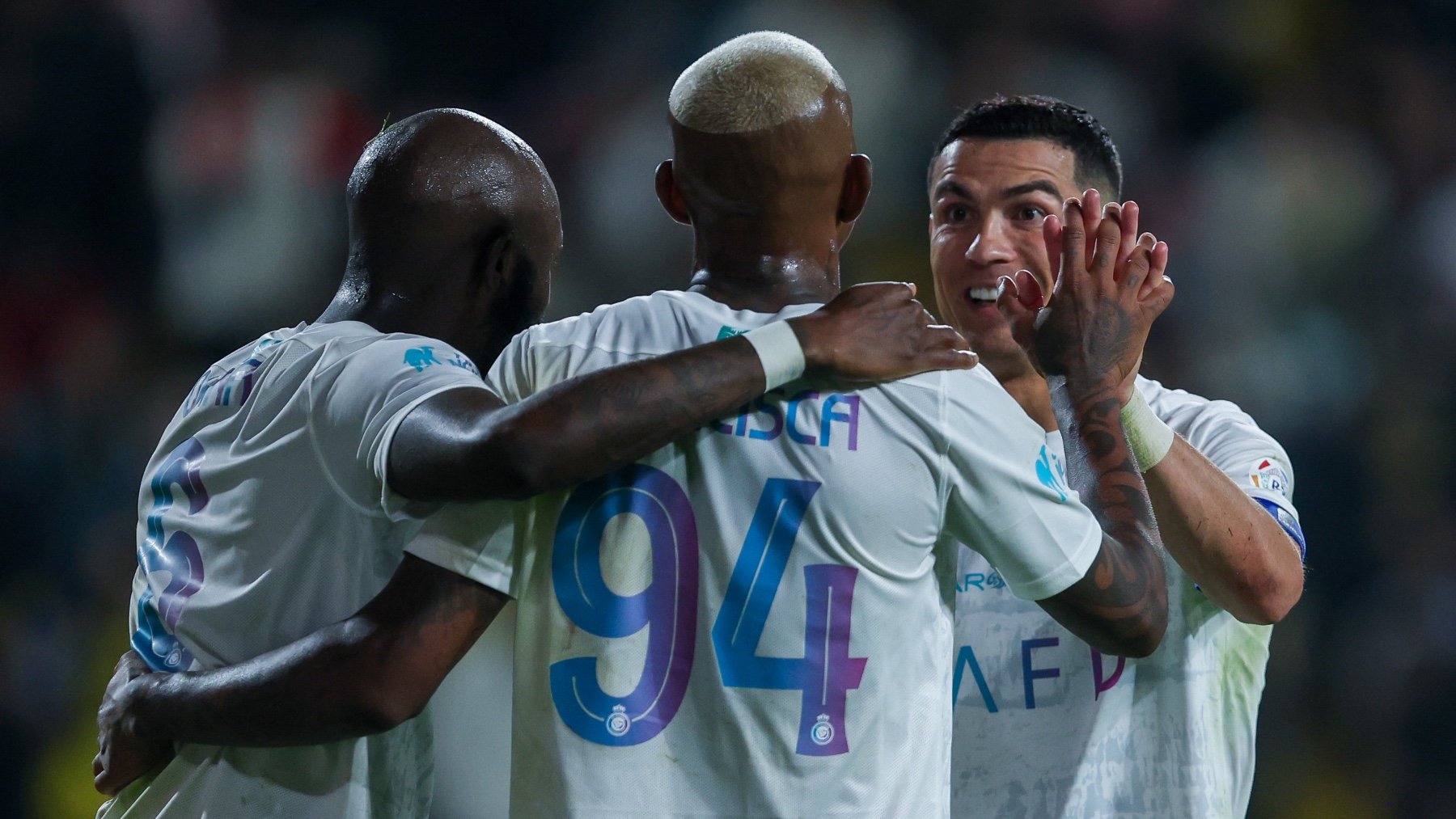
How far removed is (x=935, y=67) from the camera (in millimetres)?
7055

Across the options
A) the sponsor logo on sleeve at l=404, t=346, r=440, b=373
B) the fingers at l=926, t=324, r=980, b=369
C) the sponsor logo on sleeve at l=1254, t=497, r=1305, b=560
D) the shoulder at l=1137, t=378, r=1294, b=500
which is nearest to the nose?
the shoulder at l=1137, t=378, r=1294, b=500

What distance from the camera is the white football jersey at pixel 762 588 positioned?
7.03 feet

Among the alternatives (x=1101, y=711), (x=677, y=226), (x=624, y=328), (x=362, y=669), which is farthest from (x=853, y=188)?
(x=677, y=226)

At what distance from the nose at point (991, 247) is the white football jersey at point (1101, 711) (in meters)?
0.75

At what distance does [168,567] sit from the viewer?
2.58 metres

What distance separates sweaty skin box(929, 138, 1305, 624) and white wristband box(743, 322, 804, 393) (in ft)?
2.81

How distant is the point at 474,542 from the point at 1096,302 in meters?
1.22

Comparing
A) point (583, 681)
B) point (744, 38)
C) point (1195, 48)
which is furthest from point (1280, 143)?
point (583, 681)

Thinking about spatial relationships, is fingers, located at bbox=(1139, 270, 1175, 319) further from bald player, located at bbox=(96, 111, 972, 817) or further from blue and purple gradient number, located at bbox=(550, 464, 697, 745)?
blue and purple gradient number, located at bbox=(550, 464, 697, 745)

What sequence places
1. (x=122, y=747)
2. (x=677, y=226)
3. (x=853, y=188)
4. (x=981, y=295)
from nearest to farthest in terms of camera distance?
(x=853, y=188), (x=122, y=747), (x=981, y=295), (x=677, y=226)

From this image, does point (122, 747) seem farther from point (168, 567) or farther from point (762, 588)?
point (762, 588)

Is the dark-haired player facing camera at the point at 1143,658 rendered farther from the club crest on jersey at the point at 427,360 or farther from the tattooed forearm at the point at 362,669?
the tattooed forearm at the point at 362,669

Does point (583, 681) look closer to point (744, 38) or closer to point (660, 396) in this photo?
point (660, 396)

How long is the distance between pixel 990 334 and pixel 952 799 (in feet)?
3.68
